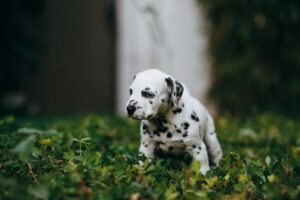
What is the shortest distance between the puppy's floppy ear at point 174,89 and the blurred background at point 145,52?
270 cm

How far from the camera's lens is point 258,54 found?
6809mm

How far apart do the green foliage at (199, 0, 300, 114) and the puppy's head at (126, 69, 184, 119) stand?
389cm

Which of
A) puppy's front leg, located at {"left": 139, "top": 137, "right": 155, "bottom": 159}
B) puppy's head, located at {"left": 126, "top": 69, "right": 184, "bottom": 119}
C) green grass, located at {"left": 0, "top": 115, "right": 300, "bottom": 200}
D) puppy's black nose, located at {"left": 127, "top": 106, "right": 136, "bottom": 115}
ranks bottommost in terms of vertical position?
green grass, located at {"left": 0, "top": 115, "right": 300, "bottom": 200}

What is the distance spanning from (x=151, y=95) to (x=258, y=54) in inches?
169

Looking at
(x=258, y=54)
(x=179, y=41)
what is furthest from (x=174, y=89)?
(x=179, y=41)

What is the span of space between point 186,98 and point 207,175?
482 millimetres

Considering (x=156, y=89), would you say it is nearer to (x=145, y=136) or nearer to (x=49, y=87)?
(x=145, y=136)

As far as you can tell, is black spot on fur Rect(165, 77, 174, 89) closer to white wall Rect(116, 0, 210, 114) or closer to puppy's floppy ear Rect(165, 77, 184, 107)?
puppy's floppy ear Rect(165, 77, 184, 107)

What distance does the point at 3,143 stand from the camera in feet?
9.88

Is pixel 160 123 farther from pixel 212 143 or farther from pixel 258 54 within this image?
pixel 258 54

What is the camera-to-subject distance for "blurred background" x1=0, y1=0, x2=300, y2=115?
675 cm

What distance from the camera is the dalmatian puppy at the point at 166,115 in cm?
276

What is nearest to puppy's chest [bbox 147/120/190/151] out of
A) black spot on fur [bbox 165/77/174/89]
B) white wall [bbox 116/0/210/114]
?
black spot on fur [bbox 165/77/174/89]

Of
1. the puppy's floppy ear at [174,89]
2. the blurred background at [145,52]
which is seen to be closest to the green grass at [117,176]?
the puppy's floppy ear at [174,89]
